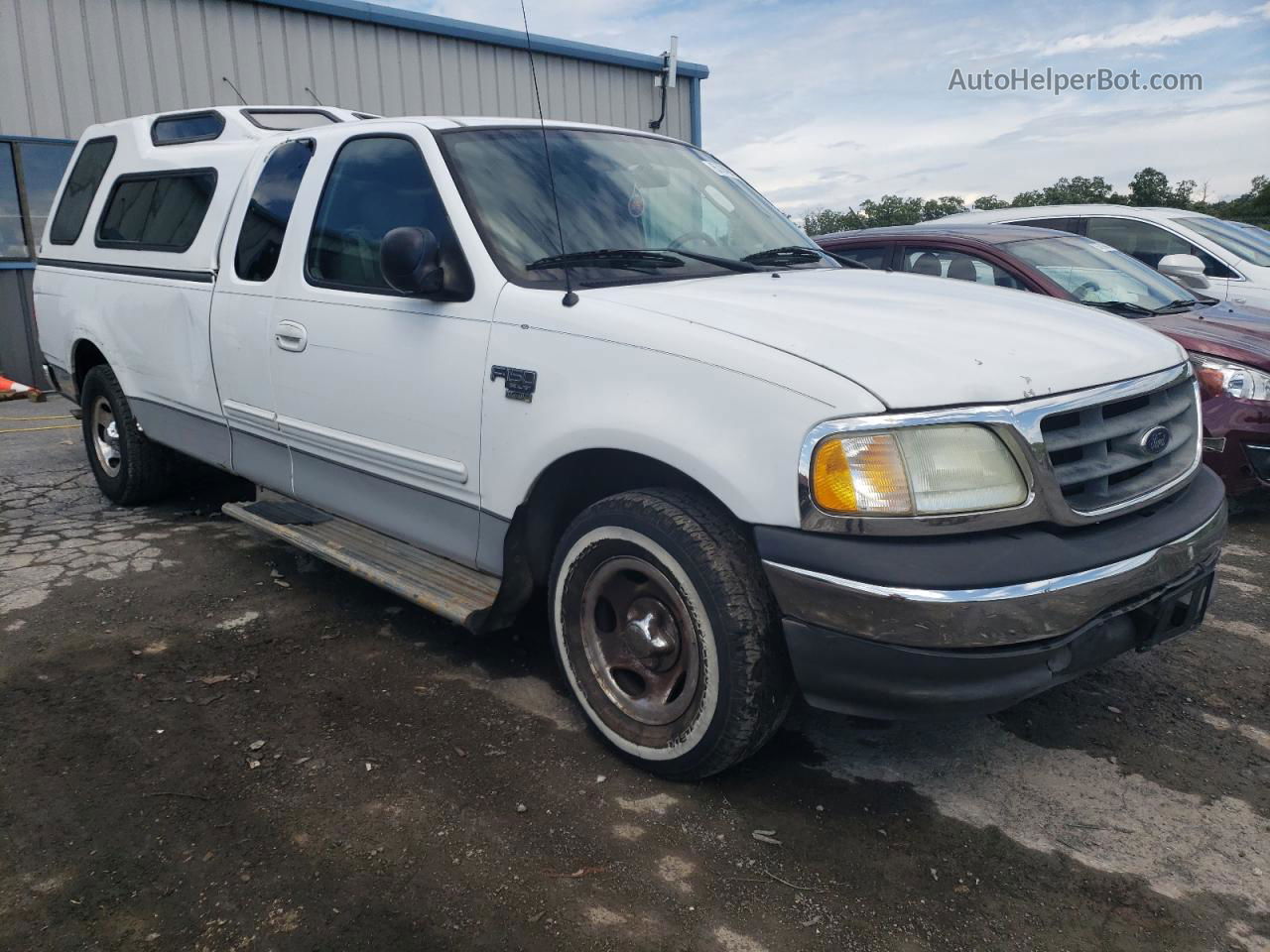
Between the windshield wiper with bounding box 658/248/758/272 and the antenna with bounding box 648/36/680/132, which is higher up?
the antenna with bounding box 648/36/680/132

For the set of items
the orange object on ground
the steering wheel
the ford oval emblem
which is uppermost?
the steering wheel

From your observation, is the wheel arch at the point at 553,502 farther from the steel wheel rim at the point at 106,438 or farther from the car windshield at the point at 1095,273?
the car windshield at the point at 1095,273

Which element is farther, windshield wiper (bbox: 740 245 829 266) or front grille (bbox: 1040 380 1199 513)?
windshield wiper (bbox: 740 245 829 266)

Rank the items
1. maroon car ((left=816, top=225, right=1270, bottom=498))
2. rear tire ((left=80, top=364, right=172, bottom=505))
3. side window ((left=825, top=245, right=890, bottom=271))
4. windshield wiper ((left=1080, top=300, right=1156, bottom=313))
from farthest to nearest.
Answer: side window ((left=825, top=245, right=890, bottom=271)) < windshield wiper ((left=1080, top=300, right=1156, bottom=313)) < rear tire ((left=80, top=364, right=172, bottom=505)) < maroon car ((left=816, top=225, right=1270, bottom=498))

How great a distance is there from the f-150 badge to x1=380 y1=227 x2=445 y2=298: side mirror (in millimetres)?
366

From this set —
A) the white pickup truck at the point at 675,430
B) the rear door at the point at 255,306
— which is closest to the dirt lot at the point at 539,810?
the white pickup truck at the point at 675,430

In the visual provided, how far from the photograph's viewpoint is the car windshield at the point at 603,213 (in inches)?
126

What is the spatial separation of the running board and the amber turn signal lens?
133 cm

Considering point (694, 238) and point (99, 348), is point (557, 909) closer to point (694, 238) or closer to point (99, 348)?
point (694, 238)

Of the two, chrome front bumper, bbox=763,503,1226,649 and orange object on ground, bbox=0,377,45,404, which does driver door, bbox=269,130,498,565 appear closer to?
chrome front bumper, bbox=763,503,1226,649

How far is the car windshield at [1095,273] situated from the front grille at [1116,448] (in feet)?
10.3

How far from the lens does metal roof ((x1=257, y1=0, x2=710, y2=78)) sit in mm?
11844

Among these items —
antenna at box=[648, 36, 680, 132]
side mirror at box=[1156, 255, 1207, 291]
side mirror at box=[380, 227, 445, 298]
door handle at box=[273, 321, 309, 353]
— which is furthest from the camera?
antenna at box=[648, 36, 680, 132]

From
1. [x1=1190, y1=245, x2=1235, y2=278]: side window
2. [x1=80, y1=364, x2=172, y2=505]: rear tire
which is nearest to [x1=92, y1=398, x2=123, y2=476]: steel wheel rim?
[x1=80, y1=364, x2=172, y2=505]: rear tire
